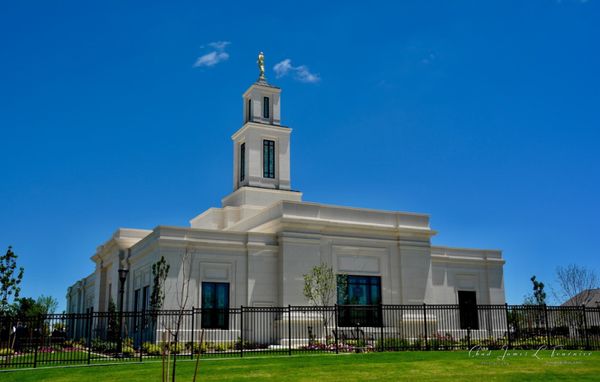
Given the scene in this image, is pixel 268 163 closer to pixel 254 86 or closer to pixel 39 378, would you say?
pixel 254 86

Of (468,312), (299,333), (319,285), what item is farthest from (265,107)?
(468,312)

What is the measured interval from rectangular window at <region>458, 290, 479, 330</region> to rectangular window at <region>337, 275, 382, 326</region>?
21.2ft

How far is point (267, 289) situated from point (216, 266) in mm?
2910

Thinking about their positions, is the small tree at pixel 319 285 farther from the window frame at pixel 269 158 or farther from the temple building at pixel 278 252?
the window frame at pixel 269 158

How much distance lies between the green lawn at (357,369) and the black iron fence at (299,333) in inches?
134

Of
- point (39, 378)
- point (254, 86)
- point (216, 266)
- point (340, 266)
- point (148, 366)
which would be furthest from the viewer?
point (254, 86)

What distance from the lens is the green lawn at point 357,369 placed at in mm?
16328

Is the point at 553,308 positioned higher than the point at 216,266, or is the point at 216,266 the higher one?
the point at 216,266

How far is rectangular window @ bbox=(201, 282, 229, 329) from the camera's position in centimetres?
3044

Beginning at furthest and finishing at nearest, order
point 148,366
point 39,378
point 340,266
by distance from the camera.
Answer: point 340,266
point 148,366
point 39,378

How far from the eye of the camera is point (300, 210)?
32.8 metres

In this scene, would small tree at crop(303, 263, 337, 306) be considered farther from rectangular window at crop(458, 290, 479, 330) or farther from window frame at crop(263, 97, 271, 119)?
window frame at crop(263, 97, 271, 119)

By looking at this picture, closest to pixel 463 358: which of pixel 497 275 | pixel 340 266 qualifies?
pixel 340 266

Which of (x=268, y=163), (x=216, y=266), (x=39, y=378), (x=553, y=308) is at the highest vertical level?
(x=268, y=163)
